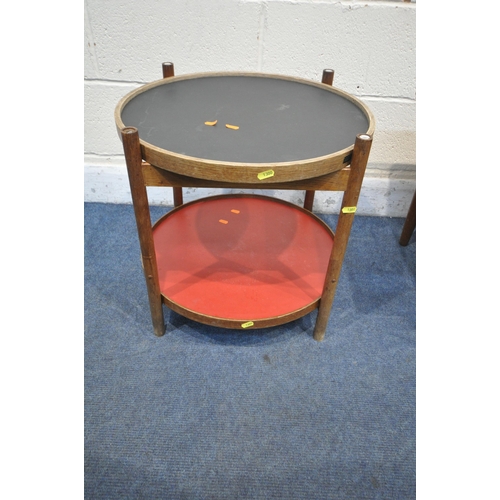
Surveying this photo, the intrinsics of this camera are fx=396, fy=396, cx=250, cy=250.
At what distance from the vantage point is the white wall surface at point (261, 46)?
56.5 inches

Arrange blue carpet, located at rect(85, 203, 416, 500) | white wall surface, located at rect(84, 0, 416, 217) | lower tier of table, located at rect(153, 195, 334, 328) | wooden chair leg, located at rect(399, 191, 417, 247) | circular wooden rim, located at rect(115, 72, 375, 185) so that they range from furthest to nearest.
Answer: wooden chair leg, located at rect(399, 191, 417, 247) → white wall surface, located at rect(84, 0, 416, 217) → lower tier of table, located at rect(153, 195, 334, 328) → blue carpet, located at rect(85, 203, 416, 500) → circular wooden rim, located at rect(115, 72, 375, 185)

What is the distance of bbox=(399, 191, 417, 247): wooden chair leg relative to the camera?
1.62 metres

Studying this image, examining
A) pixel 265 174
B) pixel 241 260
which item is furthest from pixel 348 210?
pixel 241 260

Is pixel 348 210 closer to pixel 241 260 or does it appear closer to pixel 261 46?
pixel 241 260

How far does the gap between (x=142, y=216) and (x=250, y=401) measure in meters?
0.60

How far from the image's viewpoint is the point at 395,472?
1000mm

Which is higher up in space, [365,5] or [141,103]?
[365,5]

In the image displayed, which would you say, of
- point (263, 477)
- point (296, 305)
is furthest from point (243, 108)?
point (263, 477)

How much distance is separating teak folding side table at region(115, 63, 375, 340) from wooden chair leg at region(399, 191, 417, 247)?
424 mm

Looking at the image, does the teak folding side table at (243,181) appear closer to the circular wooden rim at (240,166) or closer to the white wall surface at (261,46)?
the circular wooden rim at (240,166)

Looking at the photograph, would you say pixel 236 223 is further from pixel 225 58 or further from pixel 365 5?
pixel 365 5

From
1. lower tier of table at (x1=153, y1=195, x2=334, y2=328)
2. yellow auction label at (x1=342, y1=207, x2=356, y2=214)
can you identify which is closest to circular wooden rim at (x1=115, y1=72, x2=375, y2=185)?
yellow auction label at (x1=342, y1=207, x2=356, y2=214)

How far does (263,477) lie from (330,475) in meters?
0.17

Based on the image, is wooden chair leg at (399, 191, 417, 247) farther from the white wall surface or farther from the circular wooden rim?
the circular wooden rim
